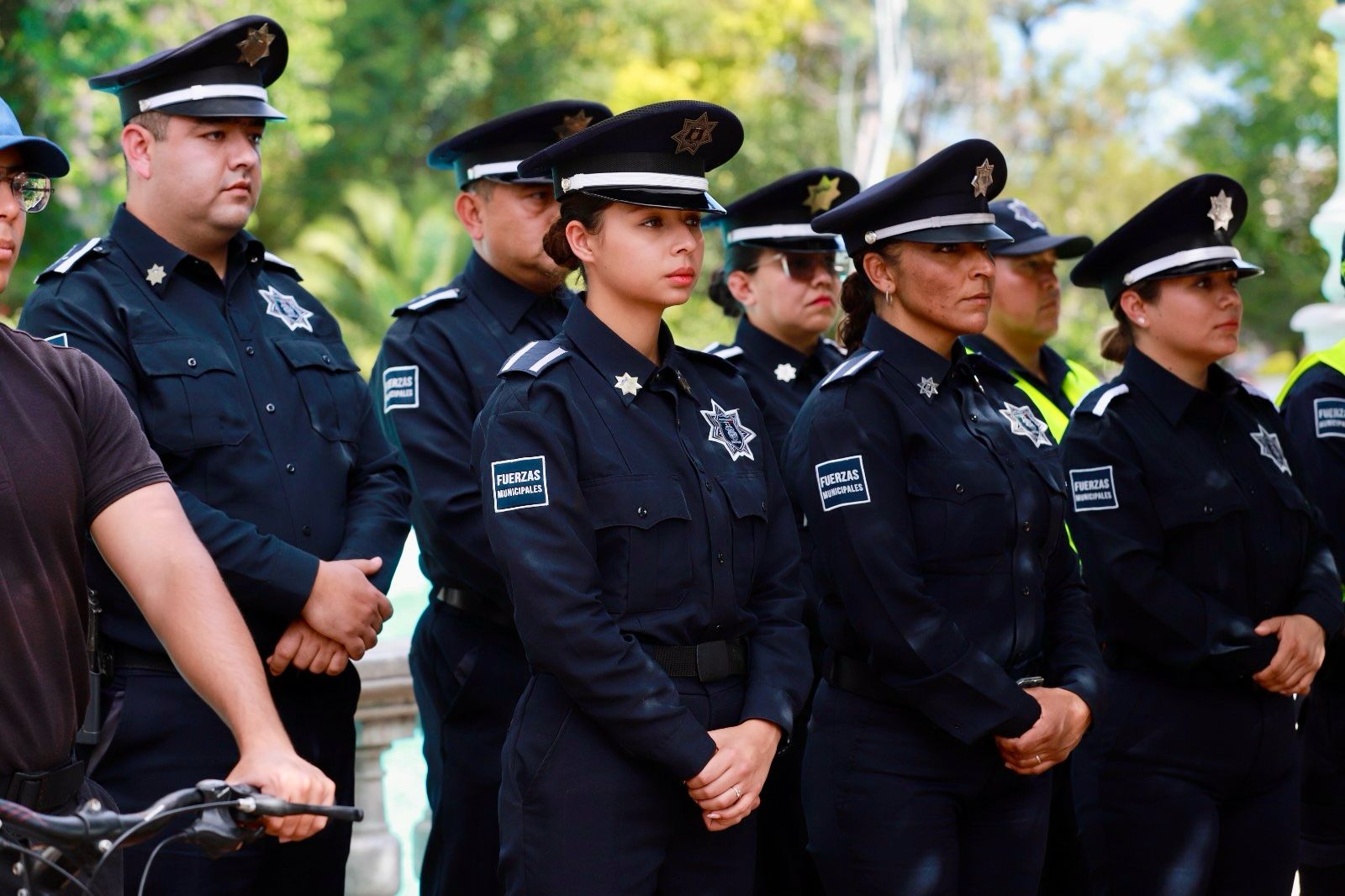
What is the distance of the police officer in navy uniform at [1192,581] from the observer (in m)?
3.97

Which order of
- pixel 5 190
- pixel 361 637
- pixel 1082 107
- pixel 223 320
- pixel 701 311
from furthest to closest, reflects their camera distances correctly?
pixel 1082 107, pixel 701 311, pixel 223 320, pixel 361 637, pixel 5 190

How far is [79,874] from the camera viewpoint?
2135 mm

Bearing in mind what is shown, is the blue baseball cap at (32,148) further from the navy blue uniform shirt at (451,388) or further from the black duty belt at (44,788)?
the navy blue uniform shirt at (451,388)

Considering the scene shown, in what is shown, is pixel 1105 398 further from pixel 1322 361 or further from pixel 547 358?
pixel 547 358

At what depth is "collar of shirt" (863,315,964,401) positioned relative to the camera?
3.67 metres

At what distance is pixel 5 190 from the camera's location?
2.51 meters

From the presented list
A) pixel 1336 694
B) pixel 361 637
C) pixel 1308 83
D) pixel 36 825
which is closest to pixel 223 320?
pixel 361 637

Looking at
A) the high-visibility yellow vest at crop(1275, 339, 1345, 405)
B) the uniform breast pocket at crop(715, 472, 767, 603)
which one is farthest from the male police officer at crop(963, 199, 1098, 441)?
the uniform breast pocket at crop(715, 472, 767, 603)

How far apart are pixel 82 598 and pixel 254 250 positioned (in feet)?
5.13

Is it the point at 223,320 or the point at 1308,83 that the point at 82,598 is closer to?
the point at 223,320

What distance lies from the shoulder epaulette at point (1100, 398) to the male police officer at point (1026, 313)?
843 mm

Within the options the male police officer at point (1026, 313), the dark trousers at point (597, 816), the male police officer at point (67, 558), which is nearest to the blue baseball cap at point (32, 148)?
the male police officer at point (67, 558)

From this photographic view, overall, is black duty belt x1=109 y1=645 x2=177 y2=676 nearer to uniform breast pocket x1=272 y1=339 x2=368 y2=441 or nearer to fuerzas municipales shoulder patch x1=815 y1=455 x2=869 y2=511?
uniform breast pocket x1=272 y1=339 x2=368 y2=441

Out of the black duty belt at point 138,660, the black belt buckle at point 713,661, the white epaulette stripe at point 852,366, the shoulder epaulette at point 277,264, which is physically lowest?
the black duty belt at point 138,660
